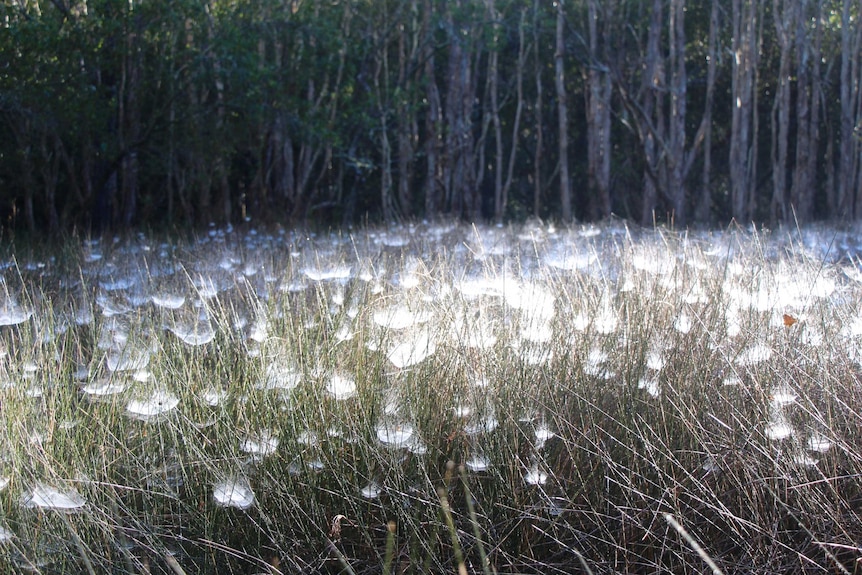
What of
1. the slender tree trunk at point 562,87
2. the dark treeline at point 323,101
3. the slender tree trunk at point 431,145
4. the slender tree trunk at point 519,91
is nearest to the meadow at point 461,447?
the dark treeline at point 323,101

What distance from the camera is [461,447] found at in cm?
235

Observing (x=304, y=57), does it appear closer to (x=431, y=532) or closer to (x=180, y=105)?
(x=180, y=105)

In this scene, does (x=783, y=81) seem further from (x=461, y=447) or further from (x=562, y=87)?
(x=461, y=447)

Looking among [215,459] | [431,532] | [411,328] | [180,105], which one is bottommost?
[431,532]

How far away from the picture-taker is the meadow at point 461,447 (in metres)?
2.06

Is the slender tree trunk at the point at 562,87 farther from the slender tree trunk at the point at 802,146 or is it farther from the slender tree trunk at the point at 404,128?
the slender tree trunk at the point at 802,146

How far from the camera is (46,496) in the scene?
6.37 ft

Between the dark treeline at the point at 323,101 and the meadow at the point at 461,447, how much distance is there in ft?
22.3

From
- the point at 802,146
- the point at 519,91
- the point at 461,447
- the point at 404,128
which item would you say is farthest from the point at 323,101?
the point at 461,447

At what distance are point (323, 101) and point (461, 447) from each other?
522 inches

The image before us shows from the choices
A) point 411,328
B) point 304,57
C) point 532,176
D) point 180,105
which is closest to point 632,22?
point 532,176

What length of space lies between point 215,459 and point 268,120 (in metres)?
10.1

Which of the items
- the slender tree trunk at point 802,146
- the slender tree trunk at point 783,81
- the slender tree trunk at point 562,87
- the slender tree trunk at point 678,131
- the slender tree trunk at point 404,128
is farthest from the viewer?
the slender tree trunk at point 562,87

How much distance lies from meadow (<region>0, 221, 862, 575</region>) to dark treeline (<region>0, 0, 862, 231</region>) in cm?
679
